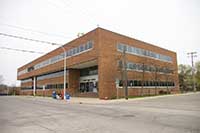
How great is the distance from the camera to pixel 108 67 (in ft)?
114

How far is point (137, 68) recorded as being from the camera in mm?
41750

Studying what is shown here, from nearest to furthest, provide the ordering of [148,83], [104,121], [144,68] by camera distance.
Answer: [104,121] < [144,68] < [148,83]

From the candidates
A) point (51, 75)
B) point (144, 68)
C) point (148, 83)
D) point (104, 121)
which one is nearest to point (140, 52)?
point (144, 68)

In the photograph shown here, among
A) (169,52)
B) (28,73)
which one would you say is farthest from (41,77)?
(169,52)

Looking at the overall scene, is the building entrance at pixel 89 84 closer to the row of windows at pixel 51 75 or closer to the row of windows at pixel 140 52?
the row of windows at pixel 51 75

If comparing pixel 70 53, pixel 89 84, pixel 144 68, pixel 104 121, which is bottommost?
pixel 104 121

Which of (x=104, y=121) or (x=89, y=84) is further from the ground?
(x=89, y=84)

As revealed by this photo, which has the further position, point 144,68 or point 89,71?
point 89,71

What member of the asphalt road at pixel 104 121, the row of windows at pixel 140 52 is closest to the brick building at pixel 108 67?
the row of windows at pixel 140 52

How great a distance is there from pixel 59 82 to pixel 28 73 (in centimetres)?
3141

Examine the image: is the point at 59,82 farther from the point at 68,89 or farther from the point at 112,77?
the point at 112,77

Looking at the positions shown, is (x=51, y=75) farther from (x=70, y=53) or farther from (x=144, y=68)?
(x=144, y=68)

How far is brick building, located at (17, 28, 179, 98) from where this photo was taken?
114 feet

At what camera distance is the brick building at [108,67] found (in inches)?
1363
